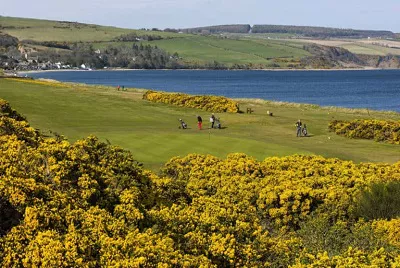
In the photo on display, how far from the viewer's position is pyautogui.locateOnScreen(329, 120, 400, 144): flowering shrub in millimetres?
48322

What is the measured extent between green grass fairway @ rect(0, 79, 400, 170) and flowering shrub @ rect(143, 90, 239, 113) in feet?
7.49

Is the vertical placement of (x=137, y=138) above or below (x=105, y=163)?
below

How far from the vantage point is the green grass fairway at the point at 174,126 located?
38.0m

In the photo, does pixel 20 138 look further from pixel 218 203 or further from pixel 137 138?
pixel 137 138

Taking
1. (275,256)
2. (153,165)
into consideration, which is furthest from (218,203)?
(153,165)

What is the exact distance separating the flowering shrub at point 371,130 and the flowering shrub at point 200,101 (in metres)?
17.4

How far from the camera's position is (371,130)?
50156 millimetres

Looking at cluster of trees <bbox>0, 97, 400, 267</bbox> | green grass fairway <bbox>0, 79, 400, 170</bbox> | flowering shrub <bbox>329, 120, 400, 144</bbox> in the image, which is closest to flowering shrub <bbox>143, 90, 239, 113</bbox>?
green grass fairway <bbox>0, 79, 400, 170</bbox>

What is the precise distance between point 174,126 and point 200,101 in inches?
780

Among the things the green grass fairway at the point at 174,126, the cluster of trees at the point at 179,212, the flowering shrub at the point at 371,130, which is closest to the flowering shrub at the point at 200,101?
the green grass fairway at the point at 174,126

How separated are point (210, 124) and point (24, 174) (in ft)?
136

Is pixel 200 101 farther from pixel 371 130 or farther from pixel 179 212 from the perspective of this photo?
pixel 179 212

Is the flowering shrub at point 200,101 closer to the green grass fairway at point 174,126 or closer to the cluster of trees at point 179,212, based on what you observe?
the green grass fairway at point 174,126

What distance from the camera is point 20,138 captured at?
774 inches
